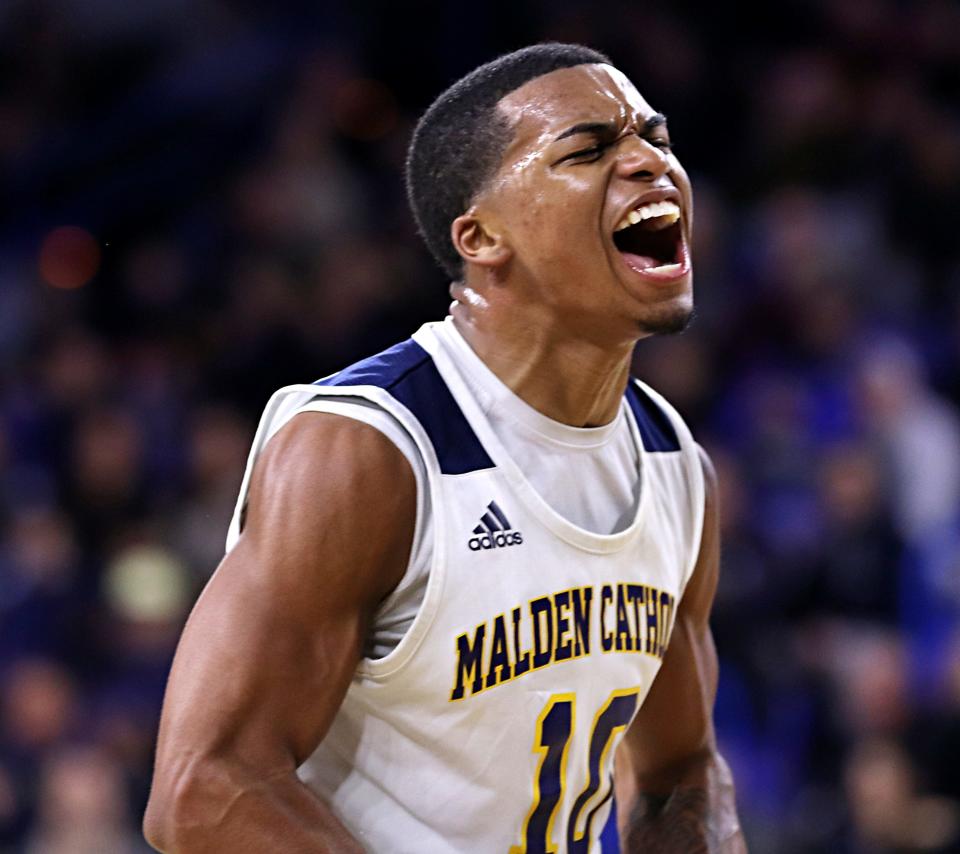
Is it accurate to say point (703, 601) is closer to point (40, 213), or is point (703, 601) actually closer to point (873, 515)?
point (873, 515)

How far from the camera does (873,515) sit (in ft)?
21.5

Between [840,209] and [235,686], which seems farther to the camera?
[840,209]

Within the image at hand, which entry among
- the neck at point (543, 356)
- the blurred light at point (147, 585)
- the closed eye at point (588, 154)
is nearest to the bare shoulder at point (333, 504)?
the neck at point (543, 356)

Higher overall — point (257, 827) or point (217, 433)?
point (257, 827)

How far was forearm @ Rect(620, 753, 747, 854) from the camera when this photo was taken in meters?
3.31

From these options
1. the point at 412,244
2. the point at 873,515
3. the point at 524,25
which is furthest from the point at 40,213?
the point at 873,515

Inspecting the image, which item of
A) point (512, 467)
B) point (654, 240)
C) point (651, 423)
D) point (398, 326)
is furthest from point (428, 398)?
point (398, 326)

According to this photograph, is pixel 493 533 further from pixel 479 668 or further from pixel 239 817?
pixel 239 817

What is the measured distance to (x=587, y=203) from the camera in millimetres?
2916

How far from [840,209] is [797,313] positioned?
758 millimetres

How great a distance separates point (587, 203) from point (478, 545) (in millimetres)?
640

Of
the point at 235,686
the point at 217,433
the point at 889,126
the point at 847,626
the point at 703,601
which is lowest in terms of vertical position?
the point at 847,626

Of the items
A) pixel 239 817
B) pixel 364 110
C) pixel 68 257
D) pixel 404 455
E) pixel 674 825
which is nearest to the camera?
pixel 239 817

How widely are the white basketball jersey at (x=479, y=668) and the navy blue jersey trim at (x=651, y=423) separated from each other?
323mm
